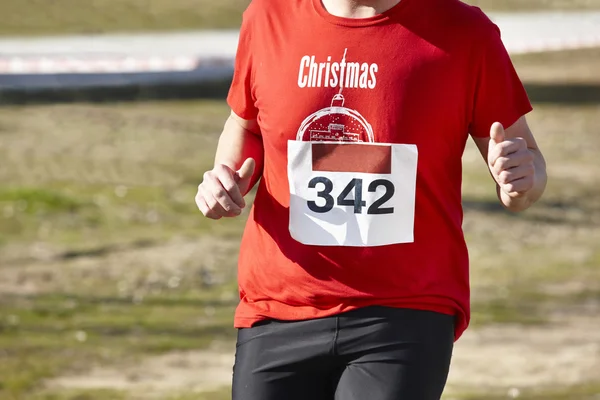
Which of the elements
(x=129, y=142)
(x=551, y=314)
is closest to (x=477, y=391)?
(x=551, y=314)

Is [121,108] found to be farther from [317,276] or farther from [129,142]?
[317,276]

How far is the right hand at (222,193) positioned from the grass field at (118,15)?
2014 cm

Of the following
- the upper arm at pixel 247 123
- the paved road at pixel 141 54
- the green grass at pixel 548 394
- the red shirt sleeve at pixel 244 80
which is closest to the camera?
the red shirt sleeve at pixel 244 80

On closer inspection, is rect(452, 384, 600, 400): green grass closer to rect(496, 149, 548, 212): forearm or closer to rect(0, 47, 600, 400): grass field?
rect(0, 47, 600, 400): grass field

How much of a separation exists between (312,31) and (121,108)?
1216cm

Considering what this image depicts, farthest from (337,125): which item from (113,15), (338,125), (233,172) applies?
(113,15)

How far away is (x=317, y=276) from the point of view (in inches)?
112

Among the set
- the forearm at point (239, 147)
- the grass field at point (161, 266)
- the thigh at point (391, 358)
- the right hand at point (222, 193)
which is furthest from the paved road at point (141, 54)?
the thigh at point (391, 358)

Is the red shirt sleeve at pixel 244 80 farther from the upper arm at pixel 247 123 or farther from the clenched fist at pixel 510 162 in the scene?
the clenched fist at pixel 510 162

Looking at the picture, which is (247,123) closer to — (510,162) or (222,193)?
(222,193)

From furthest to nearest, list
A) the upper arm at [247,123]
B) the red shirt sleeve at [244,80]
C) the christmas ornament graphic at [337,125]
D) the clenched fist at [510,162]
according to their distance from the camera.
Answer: the upper arm at [247,123] < the red shirt sleeve at [244,80] < the christmas ornament graphic at [337,125] < the clenched fist at [510,162]

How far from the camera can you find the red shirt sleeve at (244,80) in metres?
3.01

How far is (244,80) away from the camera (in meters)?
3.03

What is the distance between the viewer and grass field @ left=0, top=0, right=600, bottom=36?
23719mm
